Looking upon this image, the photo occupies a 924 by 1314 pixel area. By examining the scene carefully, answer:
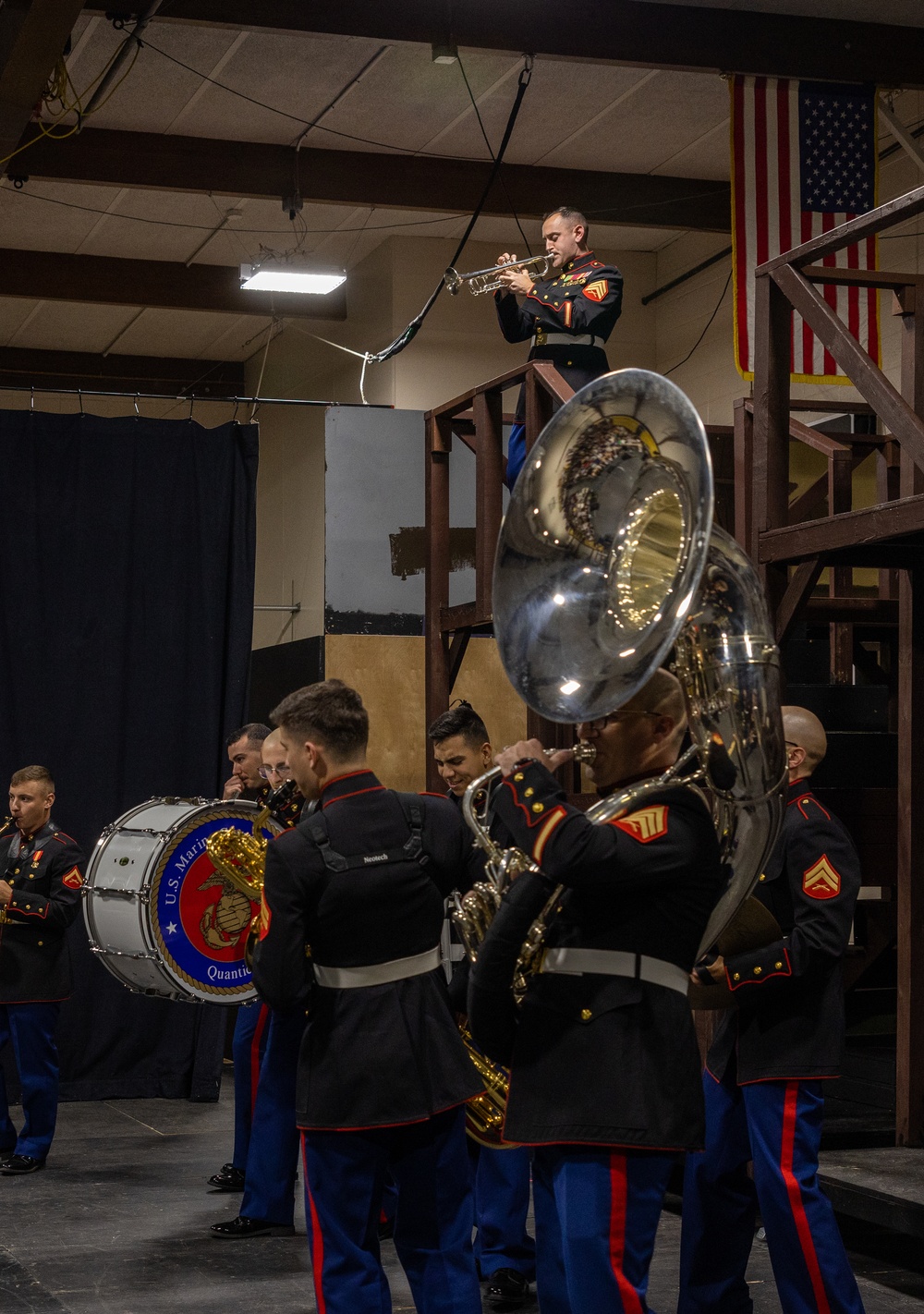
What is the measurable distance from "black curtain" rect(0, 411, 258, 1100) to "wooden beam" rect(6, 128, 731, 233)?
6.08 feet

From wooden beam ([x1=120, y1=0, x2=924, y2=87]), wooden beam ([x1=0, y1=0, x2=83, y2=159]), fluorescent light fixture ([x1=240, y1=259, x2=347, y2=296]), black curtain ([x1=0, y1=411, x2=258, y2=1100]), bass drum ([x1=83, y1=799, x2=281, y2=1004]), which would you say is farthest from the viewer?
fluorescent light fixture ([x1=240, y1=259, x2=347, y2=296])

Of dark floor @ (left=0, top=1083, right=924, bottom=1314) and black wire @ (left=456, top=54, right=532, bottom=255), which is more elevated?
black wire @ (left=456, top=54, right=532, bottom=255)

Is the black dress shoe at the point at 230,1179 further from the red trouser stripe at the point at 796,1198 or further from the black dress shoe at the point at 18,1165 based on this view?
the red trouser stripe at the point at 796,1198

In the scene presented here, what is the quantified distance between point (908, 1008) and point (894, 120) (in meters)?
4.98

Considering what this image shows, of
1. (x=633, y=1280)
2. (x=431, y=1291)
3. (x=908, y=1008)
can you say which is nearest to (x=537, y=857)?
(x=633, y=1280)

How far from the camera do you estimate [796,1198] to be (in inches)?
141

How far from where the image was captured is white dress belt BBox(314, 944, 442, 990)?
3.46 m

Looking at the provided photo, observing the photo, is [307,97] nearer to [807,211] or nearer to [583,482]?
[807,211]

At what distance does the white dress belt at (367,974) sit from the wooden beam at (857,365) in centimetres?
209

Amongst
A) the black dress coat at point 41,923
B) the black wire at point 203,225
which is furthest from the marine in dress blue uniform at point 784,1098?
the black wire at point 203,225

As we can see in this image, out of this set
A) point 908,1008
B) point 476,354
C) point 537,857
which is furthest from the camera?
point 476,354

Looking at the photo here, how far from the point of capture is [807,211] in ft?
25.6

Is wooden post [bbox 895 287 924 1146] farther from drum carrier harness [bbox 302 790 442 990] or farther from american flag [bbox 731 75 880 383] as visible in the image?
drum carrier harness [bbox 302 790 442 990]

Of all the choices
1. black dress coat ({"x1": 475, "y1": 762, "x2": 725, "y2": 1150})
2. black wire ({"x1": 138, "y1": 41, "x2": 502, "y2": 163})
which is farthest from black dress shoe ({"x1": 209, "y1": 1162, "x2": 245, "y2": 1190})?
black wire ({"x1": 138, "y1": 41, "x2": 502, "y2": 163})
